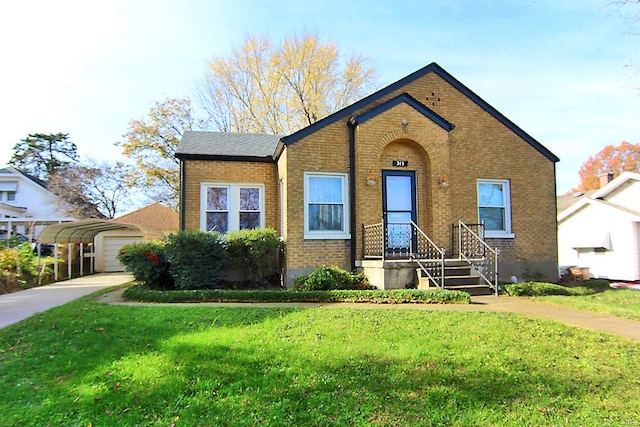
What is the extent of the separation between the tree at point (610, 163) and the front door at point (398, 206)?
37792 mm

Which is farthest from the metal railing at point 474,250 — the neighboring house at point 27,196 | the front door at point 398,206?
the neighboring house at point 27,196

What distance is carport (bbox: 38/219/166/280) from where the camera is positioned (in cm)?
1483

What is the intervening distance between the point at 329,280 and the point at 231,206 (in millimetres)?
4447

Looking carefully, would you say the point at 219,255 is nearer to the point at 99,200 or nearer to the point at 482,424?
the point at 482,424

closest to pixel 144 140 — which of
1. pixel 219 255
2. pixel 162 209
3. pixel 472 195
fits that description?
pixel 162 209

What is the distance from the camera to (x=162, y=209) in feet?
88.0

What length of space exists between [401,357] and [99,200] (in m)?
33.9

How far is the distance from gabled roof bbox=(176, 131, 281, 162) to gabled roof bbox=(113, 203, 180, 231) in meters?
10.9

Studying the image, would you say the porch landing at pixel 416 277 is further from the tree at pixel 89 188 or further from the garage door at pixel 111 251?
the tree at pixel 89 188

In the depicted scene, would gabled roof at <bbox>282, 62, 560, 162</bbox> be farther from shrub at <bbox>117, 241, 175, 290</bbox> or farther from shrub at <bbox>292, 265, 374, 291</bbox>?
shrub at <bbox>117, 241, 175, 290</bbox>

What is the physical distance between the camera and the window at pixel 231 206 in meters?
12.2

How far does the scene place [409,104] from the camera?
11531 millimetres

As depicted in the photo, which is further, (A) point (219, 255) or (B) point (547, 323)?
(A) point (219, 255)

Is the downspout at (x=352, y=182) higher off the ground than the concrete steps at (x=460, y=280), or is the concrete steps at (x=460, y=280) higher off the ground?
the downspout at (x=352, y=182)
